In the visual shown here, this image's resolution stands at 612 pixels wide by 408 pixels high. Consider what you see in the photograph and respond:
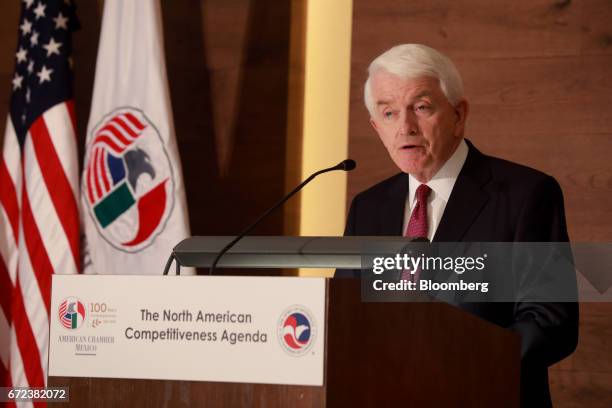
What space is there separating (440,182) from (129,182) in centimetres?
138

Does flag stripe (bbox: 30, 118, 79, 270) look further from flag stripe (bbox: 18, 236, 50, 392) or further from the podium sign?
the podium sign

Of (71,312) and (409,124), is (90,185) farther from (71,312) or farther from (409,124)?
(71,312)

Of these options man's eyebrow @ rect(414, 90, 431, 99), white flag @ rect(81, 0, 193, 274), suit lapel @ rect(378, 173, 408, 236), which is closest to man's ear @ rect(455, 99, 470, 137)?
man's eyebrow @ rect(414, 90, 431, 99)

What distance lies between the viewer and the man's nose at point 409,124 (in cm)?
313

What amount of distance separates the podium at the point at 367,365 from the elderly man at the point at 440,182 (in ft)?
2.63

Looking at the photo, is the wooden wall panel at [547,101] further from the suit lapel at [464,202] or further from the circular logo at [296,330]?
the circular logo at [296,330]

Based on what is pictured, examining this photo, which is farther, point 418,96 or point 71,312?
point 418,96

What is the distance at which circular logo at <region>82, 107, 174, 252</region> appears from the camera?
3824 mm

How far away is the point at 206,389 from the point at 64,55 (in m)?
2.83

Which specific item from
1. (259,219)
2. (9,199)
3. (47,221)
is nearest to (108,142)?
(47,221)

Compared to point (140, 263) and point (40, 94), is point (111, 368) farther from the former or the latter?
point (40, 94)

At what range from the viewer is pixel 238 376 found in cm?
146

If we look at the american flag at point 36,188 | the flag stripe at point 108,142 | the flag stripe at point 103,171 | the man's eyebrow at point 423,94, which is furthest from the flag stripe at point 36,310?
the man's eyebrow at point 423,94

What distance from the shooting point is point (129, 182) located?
3846 mm
